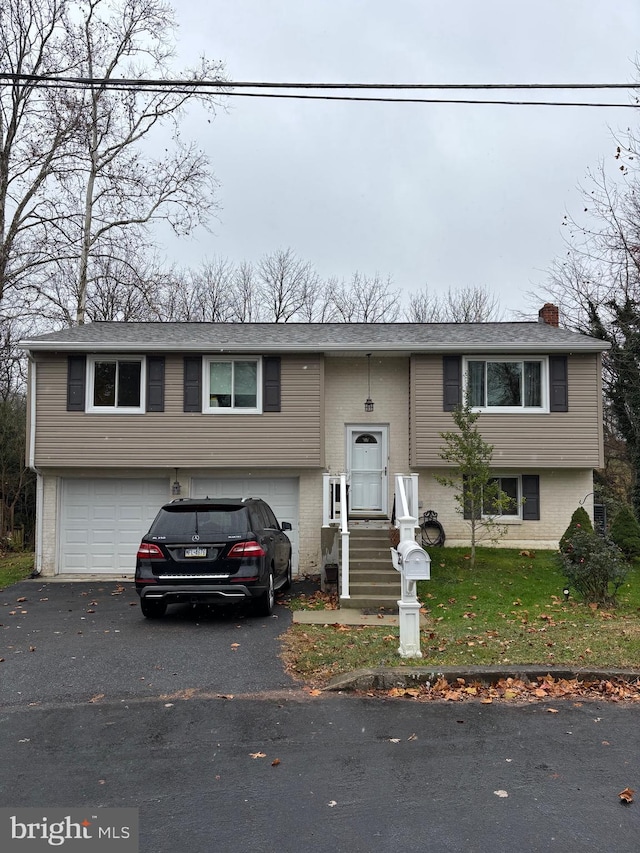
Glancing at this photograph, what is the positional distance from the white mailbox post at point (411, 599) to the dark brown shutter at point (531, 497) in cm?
917

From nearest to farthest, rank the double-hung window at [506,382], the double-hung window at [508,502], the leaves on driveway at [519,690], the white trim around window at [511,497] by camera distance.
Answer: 1. the leaves on driveway at [519,690]
2. the double-hung window at [508,502]
3. the double-hung window at [506,382]
4. the white trim around window at [511,497]

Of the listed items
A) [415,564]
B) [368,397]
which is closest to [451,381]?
[368,397]

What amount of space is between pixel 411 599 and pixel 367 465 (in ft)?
29.1

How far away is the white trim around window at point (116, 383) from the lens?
1537cm

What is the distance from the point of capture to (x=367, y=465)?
A: 16.0 m

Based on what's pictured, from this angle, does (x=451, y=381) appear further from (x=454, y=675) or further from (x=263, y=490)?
(x=454, y=675)

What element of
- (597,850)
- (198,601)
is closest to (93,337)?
(198,601)

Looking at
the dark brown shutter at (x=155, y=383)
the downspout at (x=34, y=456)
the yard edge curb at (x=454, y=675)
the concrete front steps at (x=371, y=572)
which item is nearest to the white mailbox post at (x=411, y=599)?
the yard edge curb at (x=454, y=675)

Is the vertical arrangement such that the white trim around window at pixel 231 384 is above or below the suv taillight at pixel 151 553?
above

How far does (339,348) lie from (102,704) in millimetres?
10213

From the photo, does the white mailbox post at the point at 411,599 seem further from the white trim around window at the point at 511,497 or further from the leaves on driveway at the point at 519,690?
the white trim around window at the point at 511,497

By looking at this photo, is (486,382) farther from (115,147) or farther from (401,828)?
(115,147)

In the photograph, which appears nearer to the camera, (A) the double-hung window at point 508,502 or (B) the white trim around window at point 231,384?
(A) the double-hung window at point 508,502

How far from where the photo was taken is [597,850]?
3.50 metres
